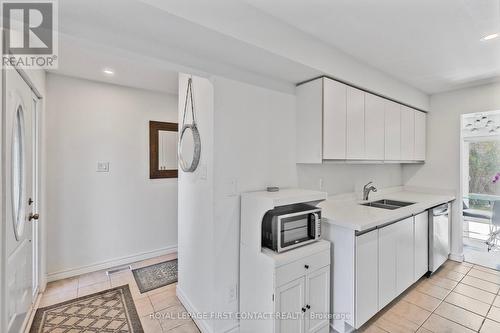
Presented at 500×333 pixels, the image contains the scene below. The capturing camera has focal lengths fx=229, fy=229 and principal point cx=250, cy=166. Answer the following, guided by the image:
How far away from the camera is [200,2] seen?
128 centimetres

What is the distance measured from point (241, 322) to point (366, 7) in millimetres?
2557

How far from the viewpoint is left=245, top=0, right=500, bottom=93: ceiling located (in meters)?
1.52

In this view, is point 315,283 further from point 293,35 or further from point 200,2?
point 200,2

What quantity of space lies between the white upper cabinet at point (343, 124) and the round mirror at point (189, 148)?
3.34 ft

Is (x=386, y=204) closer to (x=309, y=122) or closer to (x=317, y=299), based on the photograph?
(x=309, y=122)

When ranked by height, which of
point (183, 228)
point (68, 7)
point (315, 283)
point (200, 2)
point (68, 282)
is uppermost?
point (200, 2)

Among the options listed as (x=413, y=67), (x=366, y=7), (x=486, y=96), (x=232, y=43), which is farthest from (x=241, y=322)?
(x=486, y=96)

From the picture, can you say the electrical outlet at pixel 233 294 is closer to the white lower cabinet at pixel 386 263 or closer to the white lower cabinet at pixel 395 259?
the white lower cabinet at pixel 386 263

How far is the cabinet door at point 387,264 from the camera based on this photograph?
2080 mm

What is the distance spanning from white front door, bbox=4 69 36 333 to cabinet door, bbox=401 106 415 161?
4004mm

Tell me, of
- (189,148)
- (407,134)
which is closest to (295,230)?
(189,148)

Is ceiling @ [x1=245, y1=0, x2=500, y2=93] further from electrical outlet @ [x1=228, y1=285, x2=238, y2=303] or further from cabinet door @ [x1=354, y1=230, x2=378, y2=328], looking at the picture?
electrical outlet @ [x1=228, y1=285, x2=238, y2=303]

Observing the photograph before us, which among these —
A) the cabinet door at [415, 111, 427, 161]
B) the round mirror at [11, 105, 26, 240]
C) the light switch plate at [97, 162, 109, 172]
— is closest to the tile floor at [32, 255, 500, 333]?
the round mirror at [11, 105, 26, 240]

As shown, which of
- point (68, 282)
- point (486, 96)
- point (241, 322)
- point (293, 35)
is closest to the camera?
point (293, 35)
